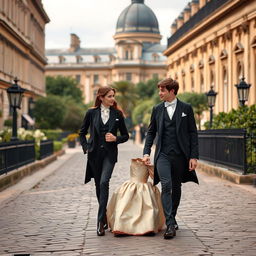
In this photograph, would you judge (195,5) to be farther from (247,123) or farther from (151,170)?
(151,170)

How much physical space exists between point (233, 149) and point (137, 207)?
9.52m

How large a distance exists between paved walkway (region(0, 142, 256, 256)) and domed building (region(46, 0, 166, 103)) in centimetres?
12657

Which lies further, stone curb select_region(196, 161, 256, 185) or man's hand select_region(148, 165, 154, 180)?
stone curb select_region(196, 161, 256, 185)

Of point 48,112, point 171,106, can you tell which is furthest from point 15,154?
point 48,112

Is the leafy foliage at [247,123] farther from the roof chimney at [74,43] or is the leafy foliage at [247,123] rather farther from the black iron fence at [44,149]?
the roof chimney at [74,43]

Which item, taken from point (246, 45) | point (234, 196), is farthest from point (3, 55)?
point (234, 196)

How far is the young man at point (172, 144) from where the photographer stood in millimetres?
8703

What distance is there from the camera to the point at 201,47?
48938 mm

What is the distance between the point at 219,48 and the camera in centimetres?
4328

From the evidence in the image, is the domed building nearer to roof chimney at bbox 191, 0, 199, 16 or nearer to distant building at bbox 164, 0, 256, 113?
distant building at bbox 164, 0, 256, 113

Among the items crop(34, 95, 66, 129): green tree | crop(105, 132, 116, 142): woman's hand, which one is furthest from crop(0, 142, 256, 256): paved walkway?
crop(34, 95, 66, 129): green tree

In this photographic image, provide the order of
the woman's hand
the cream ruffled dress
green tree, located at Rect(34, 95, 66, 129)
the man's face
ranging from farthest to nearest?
1. green tree, located at Rect(34, 95, 66, 129)
2. the woman's hand
3. the man's face
4. the cream ruffled dress

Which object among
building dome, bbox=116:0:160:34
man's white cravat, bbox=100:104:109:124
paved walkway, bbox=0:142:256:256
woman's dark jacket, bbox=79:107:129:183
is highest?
building dome, bbox=116:0:160:34

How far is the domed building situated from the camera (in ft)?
464
